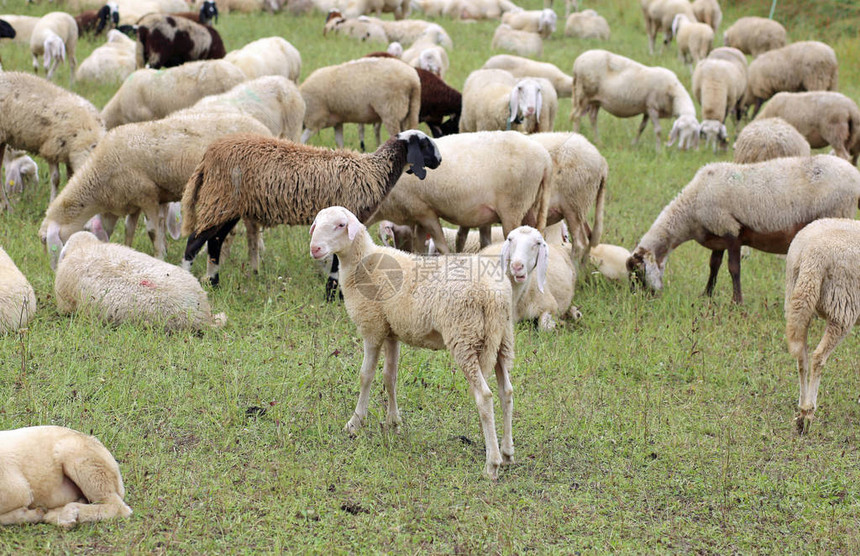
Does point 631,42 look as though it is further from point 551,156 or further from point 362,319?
point 362,319

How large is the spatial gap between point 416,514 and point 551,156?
5.33 meters

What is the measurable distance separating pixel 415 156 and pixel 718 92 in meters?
9.90

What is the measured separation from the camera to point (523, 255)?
17.7 feet

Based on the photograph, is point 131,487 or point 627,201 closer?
point 131,487

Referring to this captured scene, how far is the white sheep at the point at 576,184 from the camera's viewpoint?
8.95 metres

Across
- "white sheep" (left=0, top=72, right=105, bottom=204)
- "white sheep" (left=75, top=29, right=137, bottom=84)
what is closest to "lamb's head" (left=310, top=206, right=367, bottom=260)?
"white sheep" (left=0, top=72, right=105, bottom=204)

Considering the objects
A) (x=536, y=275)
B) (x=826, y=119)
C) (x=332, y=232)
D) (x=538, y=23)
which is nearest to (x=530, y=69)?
(x=826, y=119)

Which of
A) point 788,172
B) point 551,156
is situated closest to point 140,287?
point 551,156

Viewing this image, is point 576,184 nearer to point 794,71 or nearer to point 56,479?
point 56,479

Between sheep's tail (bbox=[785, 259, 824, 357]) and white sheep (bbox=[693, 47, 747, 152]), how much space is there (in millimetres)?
9835

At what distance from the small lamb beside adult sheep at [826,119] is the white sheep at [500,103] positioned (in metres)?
3.51

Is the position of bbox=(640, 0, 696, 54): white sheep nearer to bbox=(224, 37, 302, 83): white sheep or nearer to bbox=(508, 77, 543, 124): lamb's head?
bbox=(224, 37, 302, 83): white sheep

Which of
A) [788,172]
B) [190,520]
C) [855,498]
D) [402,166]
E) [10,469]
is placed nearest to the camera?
[10,469]

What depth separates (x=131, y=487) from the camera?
4.44m
